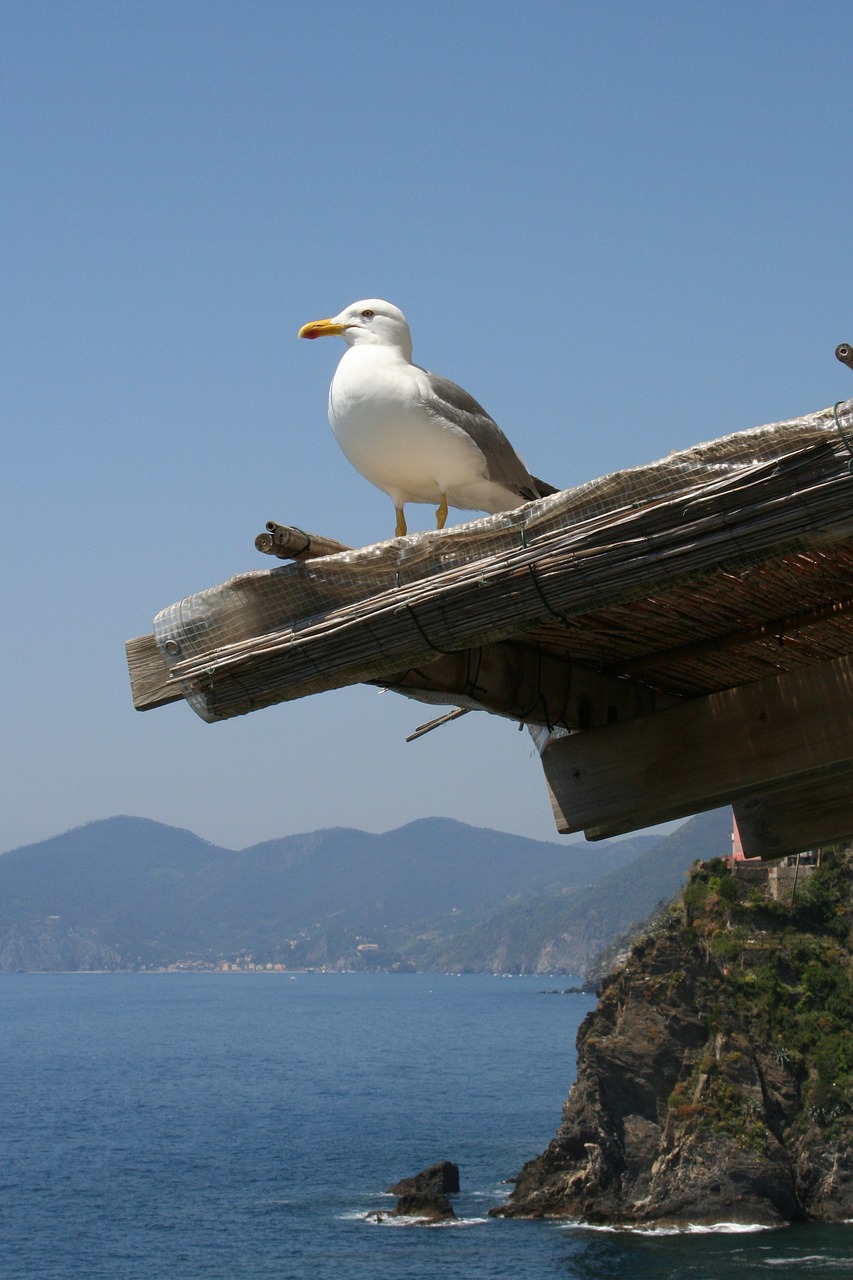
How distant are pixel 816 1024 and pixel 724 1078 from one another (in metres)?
2.62

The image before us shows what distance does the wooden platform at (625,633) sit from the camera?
2.22 metres

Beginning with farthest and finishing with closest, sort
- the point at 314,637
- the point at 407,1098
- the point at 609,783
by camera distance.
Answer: the point at 407,1098, the point at 609,783, the point at 314,637

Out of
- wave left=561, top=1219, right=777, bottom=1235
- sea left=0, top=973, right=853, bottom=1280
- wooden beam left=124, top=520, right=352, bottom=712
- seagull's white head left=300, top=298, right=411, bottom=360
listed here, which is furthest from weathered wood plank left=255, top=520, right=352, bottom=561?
wave left=561, top=1219, right=777, bottom=1235

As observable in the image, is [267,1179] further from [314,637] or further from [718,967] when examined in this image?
[314,637]

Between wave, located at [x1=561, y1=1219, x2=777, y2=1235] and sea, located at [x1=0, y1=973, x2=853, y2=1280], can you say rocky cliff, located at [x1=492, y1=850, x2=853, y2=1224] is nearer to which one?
wave, located at [x1=561, y1=1219, x2=777, y2=1235]

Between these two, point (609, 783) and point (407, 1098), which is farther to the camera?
point (407, 1098)

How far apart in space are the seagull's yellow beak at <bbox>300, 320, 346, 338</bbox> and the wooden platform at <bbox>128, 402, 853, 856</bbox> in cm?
152

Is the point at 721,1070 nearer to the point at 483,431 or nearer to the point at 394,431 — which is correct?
the point at 483,431

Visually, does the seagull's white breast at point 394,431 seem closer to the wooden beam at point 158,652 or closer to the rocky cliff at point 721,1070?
the wooden beam at point 158,652

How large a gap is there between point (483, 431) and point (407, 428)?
302 mm

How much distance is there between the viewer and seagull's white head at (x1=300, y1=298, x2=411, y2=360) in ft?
14.2

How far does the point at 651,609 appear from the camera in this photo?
3.04m

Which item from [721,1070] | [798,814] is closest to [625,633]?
[798,814]

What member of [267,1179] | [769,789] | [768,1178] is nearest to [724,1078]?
[768,1178]
